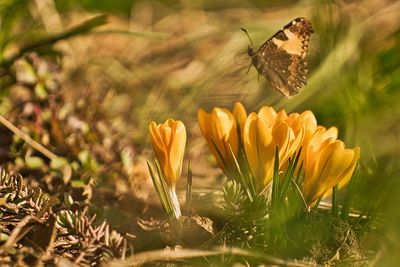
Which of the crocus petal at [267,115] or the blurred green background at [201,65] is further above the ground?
the crocus petal at [267,115]

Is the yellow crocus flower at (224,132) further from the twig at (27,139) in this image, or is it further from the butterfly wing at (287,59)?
the twig at (27,139)

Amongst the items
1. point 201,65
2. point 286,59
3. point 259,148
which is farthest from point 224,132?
point 201,65

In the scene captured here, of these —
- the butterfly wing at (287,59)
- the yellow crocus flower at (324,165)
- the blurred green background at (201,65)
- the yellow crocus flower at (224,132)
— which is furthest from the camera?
the blurred green background at (201,65)

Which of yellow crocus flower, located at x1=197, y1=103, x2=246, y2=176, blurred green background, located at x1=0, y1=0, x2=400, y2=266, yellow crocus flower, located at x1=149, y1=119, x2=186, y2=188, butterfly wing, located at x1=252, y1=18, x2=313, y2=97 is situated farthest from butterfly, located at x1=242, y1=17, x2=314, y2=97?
yellow crocus flower, located at x1=149, y1=119, x2=186, y2=188

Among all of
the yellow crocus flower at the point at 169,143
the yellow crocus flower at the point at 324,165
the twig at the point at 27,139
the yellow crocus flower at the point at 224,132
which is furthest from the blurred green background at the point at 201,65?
the yellow crocus flower at the point at 169,143

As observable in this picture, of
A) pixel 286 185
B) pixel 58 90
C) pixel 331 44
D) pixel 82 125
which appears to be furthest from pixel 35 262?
pixel 331 44

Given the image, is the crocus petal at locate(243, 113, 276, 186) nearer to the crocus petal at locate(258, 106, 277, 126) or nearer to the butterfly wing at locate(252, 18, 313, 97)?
the crocus petal at locate(258, 106, 277, 126)
